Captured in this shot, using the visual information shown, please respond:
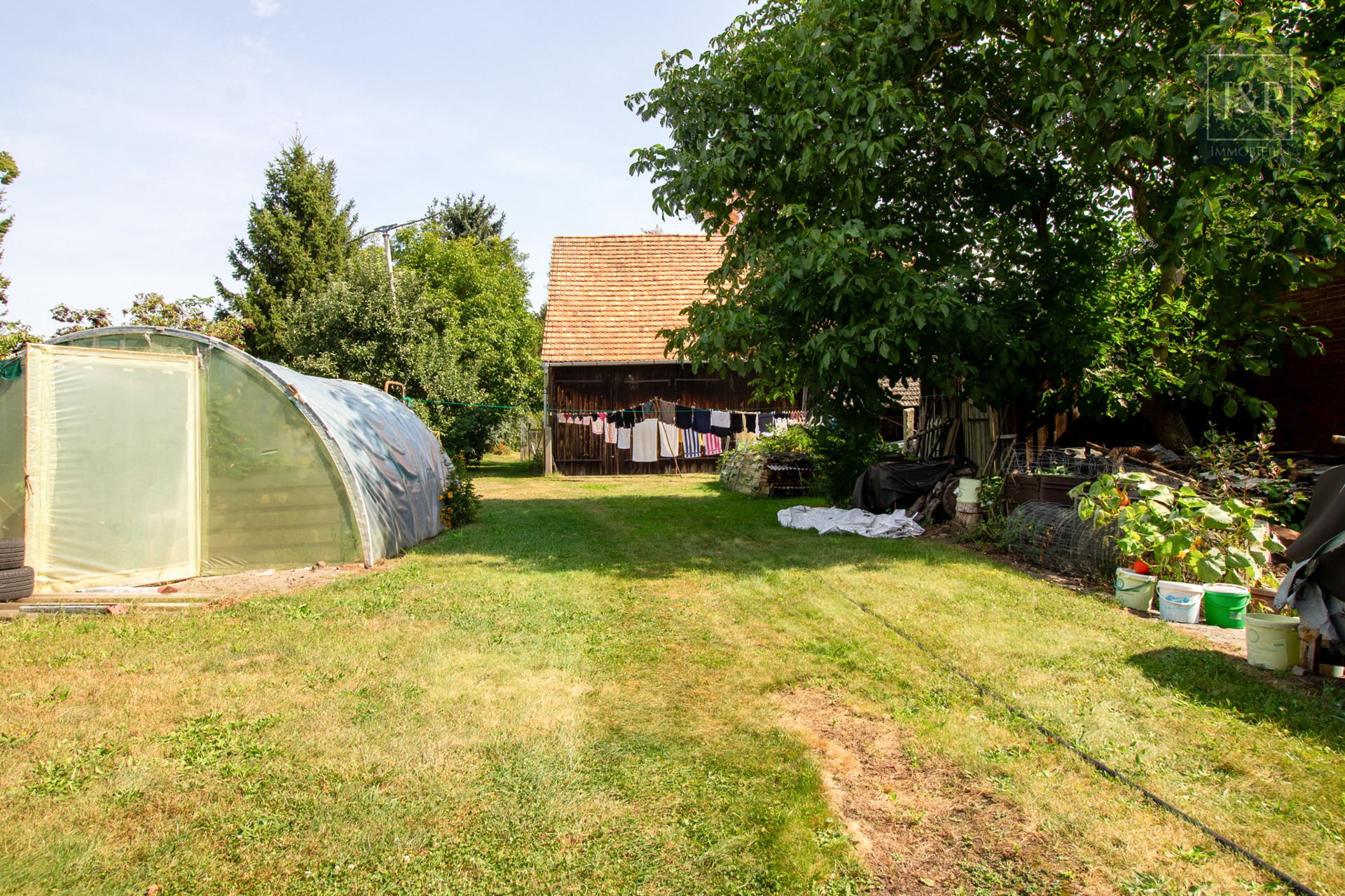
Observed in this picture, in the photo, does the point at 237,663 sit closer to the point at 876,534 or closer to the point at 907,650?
the point at 907,650

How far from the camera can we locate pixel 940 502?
10367 mm

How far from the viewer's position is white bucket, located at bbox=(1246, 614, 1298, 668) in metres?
4.38

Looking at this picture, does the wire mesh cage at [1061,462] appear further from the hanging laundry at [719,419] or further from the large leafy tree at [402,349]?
the large leafy tree at [402,349]

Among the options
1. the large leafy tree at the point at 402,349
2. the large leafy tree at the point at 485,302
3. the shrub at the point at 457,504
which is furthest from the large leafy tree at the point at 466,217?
the shrub at the point at 457,504

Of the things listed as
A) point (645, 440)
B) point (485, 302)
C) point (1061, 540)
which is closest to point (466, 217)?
point (485, 302)

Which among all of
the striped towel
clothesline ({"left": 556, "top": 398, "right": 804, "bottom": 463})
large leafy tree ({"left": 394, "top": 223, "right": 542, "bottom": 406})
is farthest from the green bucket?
large leafy tree ({"left": 394, "top": 223, "right": 542, "bottom": 406})

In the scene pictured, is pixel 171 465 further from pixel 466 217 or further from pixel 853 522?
pixel 466 217

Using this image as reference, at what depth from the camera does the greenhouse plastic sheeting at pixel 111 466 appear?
6.29 meters

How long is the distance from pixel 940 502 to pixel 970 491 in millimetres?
1013

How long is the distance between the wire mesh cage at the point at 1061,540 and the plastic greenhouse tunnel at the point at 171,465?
6.71 metres

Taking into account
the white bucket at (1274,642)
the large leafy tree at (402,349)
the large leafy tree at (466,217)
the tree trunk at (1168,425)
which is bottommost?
the white bucket at (1274,642)

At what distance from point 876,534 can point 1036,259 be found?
3.98 m

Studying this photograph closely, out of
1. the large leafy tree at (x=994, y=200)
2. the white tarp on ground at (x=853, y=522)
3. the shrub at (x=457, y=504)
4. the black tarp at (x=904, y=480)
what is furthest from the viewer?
the shrub at (x=457, y=504)

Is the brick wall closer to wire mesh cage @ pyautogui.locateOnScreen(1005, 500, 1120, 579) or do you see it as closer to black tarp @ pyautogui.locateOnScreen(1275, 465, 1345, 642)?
wire mesh cage @ pyautogui.locateOnScreen(1005, 500, 1120, 579)
